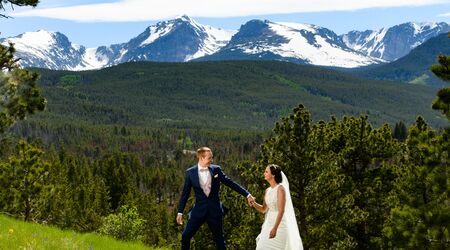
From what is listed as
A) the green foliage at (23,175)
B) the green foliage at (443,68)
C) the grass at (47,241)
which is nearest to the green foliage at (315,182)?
the green foliage at (443,68)

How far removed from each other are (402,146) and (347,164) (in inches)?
125

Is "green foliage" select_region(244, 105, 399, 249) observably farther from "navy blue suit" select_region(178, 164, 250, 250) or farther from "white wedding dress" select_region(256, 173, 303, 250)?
"navy blue suit" select_region(178, 164, 250, 250)

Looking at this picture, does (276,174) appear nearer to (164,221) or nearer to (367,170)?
(367,170)

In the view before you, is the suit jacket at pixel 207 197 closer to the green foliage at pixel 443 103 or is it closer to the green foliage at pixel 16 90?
the green foliage at pixel 16 90

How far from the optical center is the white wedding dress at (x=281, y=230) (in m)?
12.0

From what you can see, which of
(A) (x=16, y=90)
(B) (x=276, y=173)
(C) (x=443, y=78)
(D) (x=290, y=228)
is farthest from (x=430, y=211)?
(A) (x=16, y=90)

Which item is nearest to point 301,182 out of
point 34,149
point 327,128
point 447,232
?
point 327,128

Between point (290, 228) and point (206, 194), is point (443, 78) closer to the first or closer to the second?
point (290, 228)

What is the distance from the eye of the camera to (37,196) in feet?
131

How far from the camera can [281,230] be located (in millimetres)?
12078

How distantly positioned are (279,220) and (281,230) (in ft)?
1.12

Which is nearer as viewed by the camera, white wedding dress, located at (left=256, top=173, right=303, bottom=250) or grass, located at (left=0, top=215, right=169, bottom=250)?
Result: grass, located at (left=0, top=215, right=169, bottom=250)

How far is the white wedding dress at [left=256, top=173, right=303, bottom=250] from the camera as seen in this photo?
12.0 metres

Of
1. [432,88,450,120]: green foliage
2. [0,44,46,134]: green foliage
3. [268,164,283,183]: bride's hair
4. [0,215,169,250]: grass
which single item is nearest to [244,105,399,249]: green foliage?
[432,88,450,120]: green foliage
